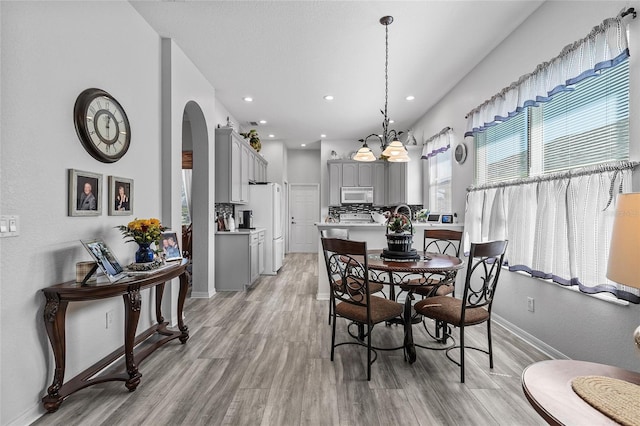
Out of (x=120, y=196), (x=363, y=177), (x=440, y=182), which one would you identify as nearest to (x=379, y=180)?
(x=363, y=177)

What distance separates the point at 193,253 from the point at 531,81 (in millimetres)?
4274

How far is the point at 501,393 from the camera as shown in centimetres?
194

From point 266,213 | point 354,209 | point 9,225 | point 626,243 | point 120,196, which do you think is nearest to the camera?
point 626,243

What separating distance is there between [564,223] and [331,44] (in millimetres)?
2714

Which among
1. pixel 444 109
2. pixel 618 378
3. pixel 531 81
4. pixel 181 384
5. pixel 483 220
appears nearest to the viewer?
pixel 618 378

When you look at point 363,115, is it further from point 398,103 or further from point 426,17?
point 426,17

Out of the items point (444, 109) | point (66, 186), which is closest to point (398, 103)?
point (444, 109)

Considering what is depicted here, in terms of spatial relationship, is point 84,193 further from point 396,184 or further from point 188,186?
point 396,184

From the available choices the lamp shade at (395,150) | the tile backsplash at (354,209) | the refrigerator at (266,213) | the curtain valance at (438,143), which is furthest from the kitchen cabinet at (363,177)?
the lamp shade at (395,150)

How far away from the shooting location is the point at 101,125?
2.22 metres

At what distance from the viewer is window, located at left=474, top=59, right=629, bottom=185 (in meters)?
1.94

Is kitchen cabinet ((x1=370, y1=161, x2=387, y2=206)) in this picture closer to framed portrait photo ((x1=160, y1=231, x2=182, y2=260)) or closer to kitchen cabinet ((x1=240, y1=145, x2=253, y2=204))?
kitchen cabinet ((x1=240, y1=145, x2=253, y2=204))

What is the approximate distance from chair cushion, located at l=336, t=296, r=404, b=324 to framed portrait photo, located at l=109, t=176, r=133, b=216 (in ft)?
6.42

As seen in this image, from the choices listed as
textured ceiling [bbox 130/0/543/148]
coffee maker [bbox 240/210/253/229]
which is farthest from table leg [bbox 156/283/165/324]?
textured ceiling [bbox 130/0/543/148]
